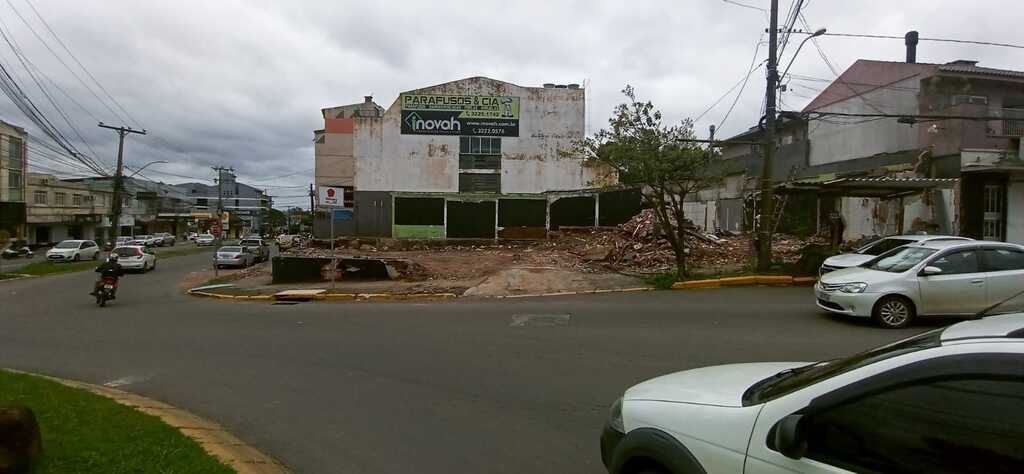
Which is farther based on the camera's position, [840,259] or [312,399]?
[840,259]

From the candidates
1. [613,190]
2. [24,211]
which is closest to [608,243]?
[613,190]

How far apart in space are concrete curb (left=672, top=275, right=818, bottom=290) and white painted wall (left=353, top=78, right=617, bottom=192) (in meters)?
30.7

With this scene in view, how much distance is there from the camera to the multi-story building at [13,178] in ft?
164

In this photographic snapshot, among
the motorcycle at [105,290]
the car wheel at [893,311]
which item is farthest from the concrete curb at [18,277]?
the car wheel at [893,311]

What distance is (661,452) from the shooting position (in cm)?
279

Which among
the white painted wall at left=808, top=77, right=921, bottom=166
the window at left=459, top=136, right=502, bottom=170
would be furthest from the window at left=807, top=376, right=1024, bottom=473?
the window at left=459, top=136, right=502, bottom=170

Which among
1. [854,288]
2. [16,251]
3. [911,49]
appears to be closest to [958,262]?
[854,288]

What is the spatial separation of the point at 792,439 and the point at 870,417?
0.95ft

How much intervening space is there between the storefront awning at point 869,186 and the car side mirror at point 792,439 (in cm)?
1525

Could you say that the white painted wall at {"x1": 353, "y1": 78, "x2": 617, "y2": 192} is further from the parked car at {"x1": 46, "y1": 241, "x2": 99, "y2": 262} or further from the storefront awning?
the storefront awning

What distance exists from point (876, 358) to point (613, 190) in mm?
32508

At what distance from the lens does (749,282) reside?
1550 cm

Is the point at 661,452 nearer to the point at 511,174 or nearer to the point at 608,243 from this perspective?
the point at 608,243

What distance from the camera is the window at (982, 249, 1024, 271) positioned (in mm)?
9484
